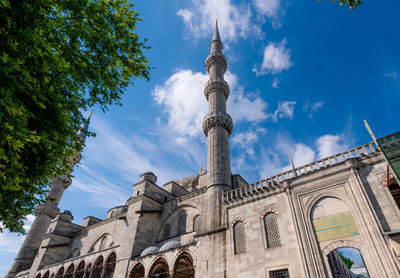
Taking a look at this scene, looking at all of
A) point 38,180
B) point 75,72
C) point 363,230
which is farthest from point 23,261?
point 363,230

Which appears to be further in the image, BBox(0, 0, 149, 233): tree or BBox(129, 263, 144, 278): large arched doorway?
BBox(129, 263, 144, 278): large arched doorway

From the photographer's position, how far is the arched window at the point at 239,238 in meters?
13.7

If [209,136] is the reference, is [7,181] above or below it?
below

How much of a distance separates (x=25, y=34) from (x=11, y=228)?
617 centimetres

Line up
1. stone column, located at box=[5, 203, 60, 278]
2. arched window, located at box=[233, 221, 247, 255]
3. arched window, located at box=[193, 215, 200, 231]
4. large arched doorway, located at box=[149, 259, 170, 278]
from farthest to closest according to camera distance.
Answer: stone column, located at box=[5, 203, 60, 278] < arched window, located at box=[193, 215, 200, 231] < large arched doorway, located at box=[149, 259, 170, 278] < arched window, located at box=[233, 221, 247, 255]

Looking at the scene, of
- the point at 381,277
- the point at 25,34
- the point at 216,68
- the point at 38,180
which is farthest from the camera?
the point at 216,68

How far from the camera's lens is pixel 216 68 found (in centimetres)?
2491

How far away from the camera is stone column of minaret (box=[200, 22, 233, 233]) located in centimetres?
1630

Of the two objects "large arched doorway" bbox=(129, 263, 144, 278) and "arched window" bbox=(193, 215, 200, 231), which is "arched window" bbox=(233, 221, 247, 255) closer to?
"arched window" bbox=(193, 215, 200, 231)

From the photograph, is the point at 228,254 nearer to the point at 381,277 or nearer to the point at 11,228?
the point at 381,277

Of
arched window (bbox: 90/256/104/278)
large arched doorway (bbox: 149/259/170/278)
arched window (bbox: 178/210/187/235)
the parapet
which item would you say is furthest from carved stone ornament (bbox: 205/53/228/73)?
the parapet

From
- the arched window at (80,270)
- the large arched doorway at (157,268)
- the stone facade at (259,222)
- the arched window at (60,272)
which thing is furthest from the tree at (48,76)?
the arched window at (60,272)

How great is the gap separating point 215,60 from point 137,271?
839 inches

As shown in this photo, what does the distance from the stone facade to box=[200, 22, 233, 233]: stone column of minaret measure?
0.08 m
